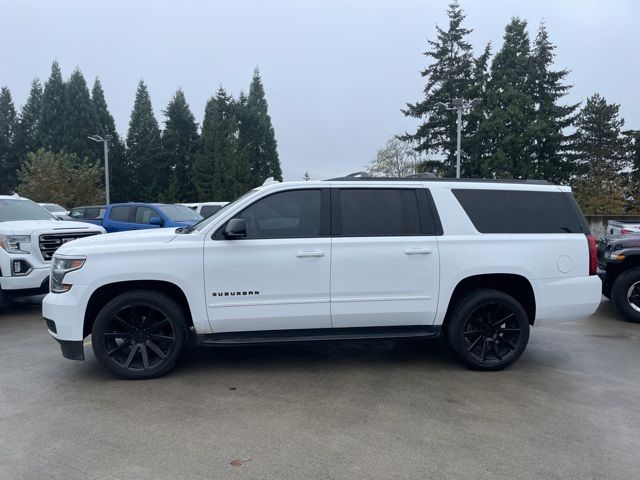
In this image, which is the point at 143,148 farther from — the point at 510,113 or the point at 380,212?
the point at 380,212

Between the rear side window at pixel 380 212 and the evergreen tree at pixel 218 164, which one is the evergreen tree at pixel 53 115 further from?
the rear side window at pixel 380 212

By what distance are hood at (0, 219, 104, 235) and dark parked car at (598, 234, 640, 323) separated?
321 inches

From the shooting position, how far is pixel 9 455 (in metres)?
3.47

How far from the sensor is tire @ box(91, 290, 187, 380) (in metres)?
4.77

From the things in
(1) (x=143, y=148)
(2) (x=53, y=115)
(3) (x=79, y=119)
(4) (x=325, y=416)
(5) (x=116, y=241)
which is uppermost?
(2) (x=53, y=115)

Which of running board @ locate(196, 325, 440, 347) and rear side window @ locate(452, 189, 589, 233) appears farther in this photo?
rear side window @ locate(452, 189, 589, 233)

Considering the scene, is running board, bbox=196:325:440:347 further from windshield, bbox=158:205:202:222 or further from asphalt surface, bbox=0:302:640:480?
windshield, bbox=158:205:202:222

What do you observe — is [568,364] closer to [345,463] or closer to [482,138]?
[345,463]

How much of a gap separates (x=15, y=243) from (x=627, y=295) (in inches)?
356

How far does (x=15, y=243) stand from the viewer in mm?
7672

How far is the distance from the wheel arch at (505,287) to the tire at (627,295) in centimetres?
297

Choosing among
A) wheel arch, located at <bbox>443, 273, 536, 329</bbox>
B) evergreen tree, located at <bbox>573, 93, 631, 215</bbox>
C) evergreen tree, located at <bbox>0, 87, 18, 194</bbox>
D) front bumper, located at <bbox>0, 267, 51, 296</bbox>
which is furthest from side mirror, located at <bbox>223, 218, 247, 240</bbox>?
evergreen tree, located at <bbox>0, 87, 18, 194</bbox>

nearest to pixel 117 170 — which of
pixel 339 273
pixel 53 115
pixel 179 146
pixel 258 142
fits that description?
pixel 179 146

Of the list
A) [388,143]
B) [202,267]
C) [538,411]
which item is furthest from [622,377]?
[388,143]
